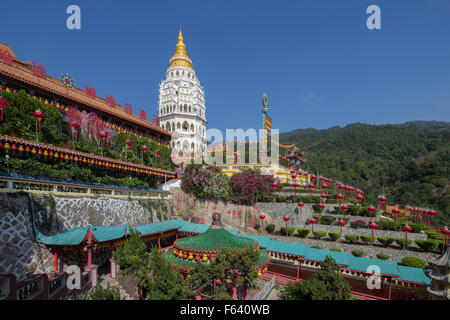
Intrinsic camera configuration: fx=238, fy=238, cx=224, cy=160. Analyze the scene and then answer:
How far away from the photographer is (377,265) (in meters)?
11.9

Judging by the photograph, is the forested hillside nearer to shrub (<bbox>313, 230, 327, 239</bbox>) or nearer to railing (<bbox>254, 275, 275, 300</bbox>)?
shrub (<bbox>313, 230, 327, 239</bbox>)

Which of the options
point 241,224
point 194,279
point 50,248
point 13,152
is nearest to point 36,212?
point 50,248

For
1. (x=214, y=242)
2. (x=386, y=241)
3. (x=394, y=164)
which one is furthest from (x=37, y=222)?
(x=394, y=164)

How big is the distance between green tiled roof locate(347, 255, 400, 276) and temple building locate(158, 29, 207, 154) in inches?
1168

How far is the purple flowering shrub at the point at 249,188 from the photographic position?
25.7m

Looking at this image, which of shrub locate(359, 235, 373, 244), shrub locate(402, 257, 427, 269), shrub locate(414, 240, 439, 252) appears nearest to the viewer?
shrub locate(402, 257, 427, 269)

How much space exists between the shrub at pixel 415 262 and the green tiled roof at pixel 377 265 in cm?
501

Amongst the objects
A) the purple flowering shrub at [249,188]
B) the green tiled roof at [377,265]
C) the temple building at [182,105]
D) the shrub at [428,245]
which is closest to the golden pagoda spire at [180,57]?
the temple building at [182,105]

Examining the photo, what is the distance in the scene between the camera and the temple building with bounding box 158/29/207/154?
39500mm

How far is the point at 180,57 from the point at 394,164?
7188 centimetres

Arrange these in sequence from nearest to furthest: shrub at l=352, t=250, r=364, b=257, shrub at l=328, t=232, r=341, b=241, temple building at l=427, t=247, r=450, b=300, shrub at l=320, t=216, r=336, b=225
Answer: temple building at l=427, t=247, r=450, b=300
shrub at l=352, t=250, r=364, b=257
shrub at l=328, t=232, r=341, b=241
shrub at l=320, t=216, r=336, b=225

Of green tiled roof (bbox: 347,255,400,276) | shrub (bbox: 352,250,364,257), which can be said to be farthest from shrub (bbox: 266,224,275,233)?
green tiled roof (bbox: 347,255,400,276)

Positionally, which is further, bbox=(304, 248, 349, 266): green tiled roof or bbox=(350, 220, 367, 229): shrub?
bbox=(350, 220, 367, 229): shrub
